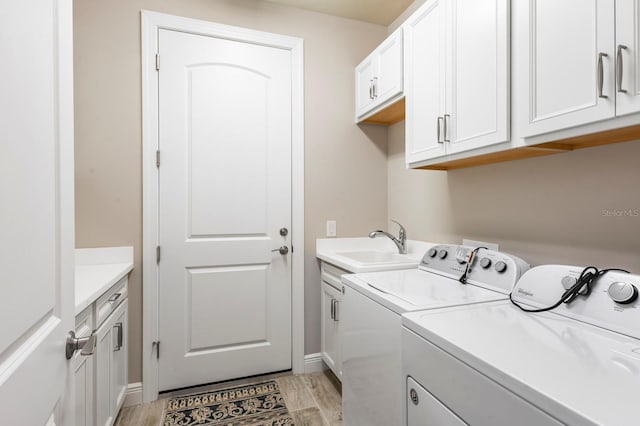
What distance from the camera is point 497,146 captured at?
1.29 metres

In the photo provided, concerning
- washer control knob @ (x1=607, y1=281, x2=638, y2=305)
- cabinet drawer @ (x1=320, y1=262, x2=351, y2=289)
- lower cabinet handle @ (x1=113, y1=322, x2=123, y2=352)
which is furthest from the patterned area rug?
washer control knob @ (x1=607, y1=281, x2=638, y2=305)

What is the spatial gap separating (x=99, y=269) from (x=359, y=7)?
96.3 inches

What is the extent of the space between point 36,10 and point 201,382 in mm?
2184

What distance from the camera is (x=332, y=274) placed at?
2160 millimetres

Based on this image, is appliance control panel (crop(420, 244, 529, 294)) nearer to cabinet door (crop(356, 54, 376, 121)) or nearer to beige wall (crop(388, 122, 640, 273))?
beige wall (crop(388, 122, 640, 273))

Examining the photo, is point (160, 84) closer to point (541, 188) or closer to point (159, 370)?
point (159, 370)

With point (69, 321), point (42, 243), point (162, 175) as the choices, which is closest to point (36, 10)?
point (42, 243)

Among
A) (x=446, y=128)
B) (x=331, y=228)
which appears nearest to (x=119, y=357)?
(x=331, y=228)

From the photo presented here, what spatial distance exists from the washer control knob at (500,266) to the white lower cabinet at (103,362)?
1529 mm

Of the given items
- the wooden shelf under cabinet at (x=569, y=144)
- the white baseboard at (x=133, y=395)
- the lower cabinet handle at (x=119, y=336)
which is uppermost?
the wooden shelf under cabinet at (x=569, y=144)

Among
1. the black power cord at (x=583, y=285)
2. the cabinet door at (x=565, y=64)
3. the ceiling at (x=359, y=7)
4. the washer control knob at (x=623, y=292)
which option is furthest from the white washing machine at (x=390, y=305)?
the ceiling at (x=359, y=7)

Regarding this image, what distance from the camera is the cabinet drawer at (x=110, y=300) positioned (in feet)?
4.66

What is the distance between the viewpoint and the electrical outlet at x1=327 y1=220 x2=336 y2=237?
2.45 meters

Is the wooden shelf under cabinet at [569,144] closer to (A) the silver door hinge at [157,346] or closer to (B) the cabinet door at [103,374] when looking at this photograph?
(B) the cabinet door at [103,374]
